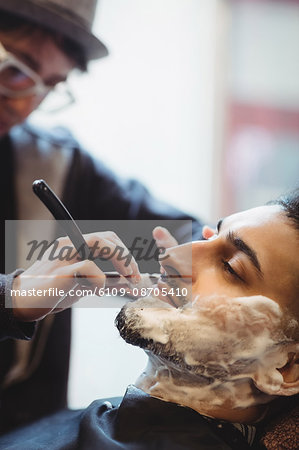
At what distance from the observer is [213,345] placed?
37.3 inches

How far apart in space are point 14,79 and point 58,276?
59cm

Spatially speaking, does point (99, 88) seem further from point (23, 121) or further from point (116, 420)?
point (116, 420)

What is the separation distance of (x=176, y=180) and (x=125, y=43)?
639 mm

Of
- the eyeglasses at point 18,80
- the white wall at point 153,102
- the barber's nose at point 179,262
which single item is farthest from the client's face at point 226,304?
the eyeglasses at point 18,80

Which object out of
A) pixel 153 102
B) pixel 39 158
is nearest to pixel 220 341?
pixel 39 158

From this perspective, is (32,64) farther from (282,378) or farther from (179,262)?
(282,378)

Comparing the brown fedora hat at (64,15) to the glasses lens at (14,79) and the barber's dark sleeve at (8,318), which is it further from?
the barber's dark sleeve at (8,318)

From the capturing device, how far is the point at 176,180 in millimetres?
2316

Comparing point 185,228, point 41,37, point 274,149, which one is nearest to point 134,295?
point 185,228

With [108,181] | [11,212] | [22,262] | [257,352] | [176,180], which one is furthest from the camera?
[176,180]

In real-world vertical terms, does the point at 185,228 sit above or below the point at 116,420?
above

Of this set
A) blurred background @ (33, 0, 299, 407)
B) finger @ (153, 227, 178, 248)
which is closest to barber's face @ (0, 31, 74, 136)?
blurred background @ (33, 0, 299, 407)

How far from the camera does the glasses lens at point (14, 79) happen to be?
3.92ft

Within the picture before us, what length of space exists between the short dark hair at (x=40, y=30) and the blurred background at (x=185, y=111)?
0.51 feet
